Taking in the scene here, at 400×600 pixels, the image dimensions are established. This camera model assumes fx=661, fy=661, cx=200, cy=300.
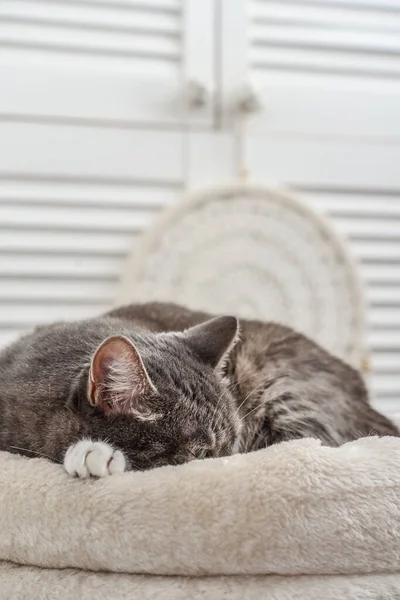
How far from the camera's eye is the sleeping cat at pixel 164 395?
0.86 metres

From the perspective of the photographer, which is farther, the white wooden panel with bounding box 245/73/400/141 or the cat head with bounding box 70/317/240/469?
the white wooden panel with bounding box 245/73/400/141

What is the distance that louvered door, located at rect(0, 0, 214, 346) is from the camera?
210cm

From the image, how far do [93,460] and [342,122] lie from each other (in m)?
1.83

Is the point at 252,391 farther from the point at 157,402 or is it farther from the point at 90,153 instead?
the point at 90,153

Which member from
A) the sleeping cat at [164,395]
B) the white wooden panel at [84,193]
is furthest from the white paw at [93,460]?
the white wooden panel at [84,193]

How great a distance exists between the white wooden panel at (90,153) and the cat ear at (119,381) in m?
1.41

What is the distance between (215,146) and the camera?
221cm

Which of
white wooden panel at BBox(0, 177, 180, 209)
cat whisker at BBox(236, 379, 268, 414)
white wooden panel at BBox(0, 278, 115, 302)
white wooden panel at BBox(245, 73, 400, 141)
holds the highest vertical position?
white wooden panel at BBox(245, 73, 400, 141)

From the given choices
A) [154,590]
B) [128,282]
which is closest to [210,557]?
[154,590]

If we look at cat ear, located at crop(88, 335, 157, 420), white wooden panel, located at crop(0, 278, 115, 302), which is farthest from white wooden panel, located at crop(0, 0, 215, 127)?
cat ear, located at crop(88, 335, 157, 420)

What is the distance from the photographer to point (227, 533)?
2.40ft

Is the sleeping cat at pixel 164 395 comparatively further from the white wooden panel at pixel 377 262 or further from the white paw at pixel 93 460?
the white wooden panel at pixel 377 262

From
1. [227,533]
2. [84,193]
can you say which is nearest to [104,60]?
[84,193]

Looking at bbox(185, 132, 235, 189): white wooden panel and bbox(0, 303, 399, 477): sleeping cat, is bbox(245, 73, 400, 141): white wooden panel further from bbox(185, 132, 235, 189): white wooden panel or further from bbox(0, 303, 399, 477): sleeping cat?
bbox(0, 303, 399, 477): sleeping cat
